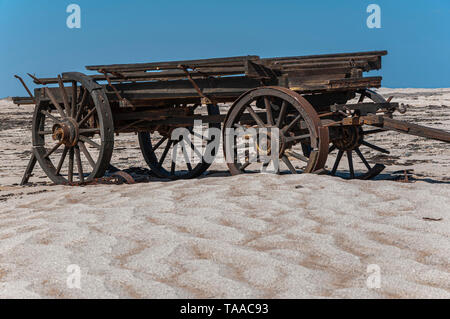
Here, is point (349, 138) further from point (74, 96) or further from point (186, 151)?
point (74, 96)

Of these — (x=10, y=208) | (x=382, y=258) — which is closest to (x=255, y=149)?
(x=10, y=208)

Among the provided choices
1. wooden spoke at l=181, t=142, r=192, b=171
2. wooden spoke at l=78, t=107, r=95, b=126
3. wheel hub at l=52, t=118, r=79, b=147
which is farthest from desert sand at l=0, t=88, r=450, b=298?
wooden spoke at l=181, t=142, r=192, b=171

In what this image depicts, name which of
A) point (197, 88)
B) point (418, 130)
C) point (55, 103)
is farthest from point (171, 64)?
point (418, 130)

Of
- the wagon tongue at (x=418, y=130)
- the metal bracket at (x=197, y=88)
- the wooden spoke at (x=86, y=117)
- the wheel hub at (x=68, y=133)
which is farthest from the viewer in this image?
the wheel hub at (x=68, y=133)

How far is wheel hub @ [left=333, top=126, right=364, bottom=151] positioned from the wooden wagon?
0.5 inches

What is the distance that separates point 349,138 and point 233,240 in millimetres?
3921

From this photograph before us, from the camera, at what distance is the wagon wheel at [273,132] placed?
5.77 meters

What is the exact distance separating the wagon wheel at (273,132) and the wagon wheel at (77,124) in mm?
1759

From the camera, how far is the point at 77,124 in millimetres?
7609

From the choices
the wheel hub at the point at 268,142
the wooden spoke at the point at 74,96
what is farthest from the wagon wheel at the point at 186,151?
the wheel hub at the point at 268,142

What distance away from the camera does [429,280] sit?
287 cm

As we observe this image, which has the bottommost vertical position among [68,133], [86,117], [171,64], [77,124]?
[68,133]

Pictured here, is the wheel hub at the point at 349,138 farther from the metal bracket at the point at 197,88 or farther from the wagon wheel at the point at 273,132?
the metal bracket at the point at 197,88
